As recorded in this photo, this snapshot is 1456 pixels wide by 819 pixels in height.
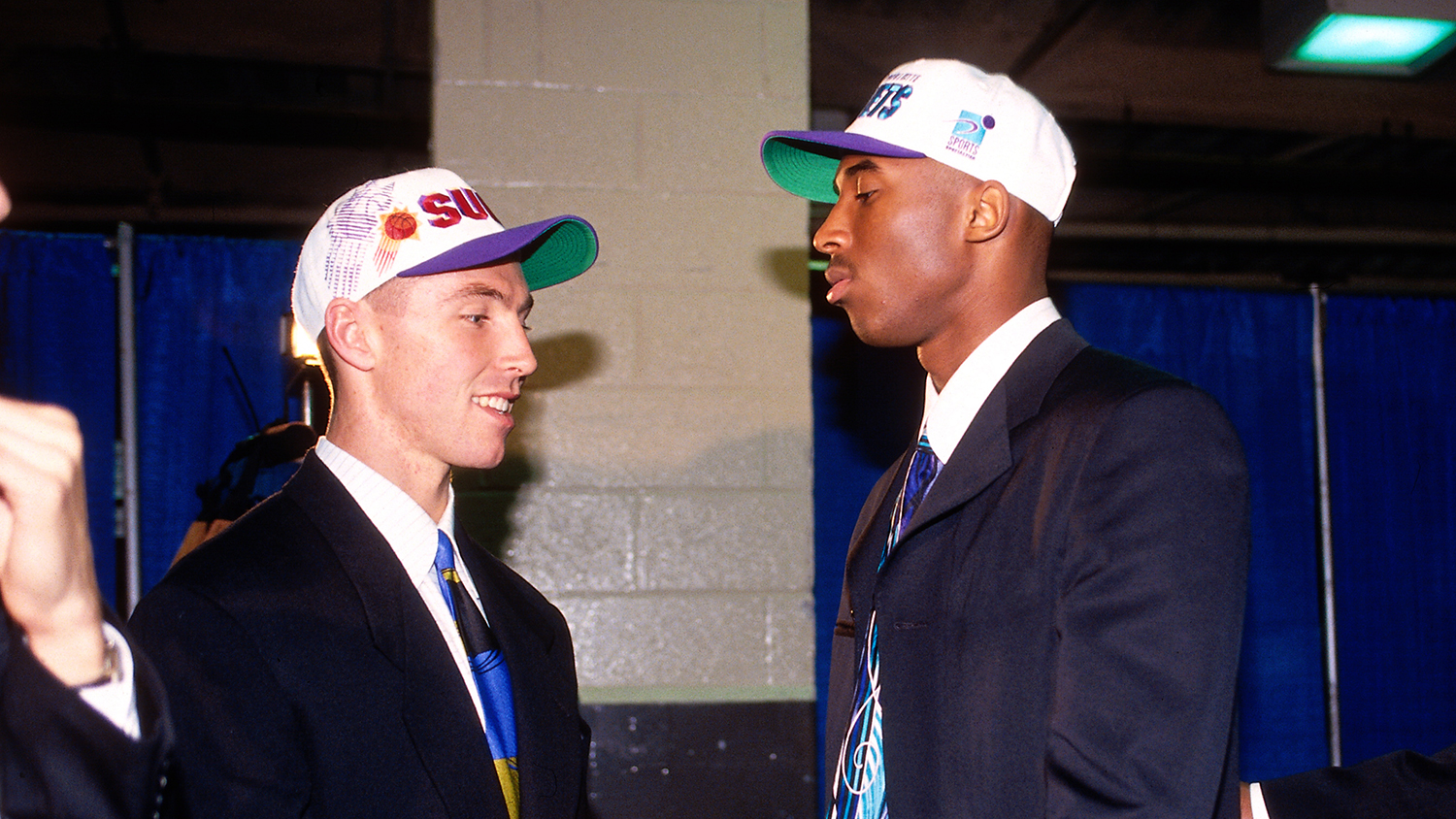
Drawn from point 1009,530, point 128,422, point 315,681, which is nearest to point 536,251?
point 315,681

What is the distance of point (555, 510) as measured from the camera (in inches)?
87.7

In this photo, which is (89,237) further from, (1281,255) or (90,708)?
(1281,255)

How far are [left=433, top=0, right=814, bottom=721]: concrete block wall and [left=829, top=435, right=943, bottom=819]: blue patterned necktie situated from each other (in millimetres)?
908

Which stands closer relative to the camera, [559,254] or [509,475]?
[559,254]

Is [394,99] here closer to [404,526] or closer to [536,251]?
[536,251]

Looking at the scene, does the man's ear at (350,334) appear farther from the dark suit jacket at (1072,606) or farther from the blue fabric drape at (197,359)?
the blue fabric drape at (197,359)

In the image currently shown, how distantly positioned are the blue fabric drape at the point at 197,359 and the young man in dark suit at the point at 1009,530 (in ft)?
8.48

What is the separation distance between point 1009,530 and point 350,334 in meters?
0.88

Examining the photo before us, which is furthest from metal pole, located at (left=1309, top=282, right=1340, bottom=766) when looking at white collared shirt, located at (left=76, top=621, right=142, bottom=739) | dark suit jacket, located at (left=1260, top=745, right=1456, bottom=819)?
white collared shirt, located at (left=76, top=621, right=142, bottom=739)

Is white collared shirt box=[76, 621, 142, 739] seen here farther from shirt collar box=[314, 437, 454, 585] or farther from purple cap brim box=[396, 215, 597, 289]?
purple cap brim box=[396, 215, 597, 289]

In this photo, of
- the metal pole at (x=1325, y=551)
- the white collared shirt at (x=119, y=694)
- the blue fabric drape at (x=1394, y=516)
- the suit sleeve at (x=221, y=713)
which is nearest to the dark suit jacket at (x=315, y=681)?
the suit sleeve at (x=221, y=713)

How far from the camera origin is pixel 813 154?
1.65 m

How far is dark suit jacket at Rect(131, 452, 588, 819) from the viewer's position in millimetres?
1041

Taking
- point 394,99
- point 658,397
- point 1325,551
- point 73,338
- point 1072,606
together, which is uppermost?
point 394,99
